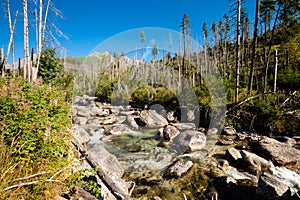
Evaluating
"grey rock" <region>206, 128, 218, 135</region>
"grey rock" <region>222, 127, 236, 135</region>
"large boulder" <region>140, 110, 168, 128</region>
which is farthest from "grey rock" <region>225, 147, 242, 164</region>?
"large boulder" <region>140, 110, 168, 128</region>

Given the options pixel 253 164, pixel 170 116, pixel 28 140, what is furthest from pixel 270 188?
pixel 170 116

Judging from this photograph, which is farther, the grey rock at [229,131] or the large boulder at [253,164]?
the grey rock at [229,131]

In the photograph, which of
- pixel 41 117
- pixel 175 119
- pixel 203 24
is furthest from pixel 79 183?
pixel 203 24

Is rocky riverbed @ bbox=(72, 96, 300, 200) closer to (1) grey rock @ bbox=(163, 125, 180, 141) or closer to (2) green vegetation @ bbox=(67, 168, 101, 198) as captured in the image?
(1) grey rock @ bbox=(163, 125, 180, 141)

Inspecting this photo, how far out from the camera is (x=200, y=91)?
49.7 ft

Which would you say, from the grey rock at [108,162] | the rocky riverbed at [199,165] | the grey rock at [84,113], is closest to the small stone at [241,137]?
the rocky riverbed at [199,165]

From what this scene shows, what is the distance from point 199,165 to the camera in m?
6.99

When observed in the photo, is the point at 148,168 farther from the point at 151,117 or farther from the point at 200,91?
the point at 200,91

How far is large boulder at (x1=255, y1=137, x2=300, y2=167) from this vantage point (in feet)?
21.1

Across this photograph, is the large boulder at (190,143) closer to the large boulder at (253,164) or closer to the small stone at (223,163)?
the small stone at (223,163)

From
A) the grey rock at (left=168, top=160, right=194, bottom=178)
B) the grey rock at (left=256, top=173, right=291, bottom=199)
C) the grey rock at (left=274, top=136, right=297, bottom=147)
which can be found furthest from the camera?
the grey rock at (left=274, top=136, right=297, bottom=147)

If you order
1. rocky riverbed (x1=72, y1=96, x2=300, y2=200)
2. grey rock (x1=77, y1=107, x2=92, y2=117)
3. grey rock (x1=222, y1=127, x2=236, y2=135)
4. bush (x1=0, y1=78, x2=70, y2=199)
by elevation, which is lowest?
rocky riverbed (x1=72, y1=96, x2=300, y2=200)

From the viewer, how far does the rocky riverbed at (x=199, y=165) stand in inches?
191

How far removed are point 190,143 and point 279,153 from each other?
3.52m
